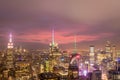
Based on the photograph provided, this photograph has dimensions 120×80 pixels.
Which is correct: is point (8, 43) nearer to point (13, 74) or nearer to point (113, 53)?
point (13, 74)

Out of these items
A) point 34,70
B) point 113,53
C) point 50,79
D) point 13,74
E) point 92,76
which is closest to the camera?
point 50,79

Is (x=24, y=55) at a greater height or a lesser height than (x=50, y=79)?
greater

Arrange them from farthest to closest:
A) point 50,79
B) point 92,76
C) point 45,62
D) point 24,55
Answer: point 24,55, point 45,62, point 92,76, point 50,79

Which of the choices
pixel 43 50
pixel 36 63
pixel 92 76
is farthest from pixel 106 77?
pixel 43 50

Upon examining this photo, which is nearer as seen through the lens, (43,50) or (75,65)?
(75,65)

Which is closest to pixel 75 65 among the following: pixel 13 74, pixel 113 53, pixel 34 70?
pixel 34 70

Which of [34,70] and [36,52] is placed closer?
[34,70]

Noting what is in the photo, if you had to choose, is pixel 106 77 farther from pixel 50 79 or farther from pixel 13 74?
pixel 13 74

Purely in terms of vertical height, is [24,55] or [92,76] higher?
[24,55]

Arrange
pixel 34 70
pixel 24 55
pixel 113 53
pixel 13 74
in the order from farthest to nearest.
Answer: pixel 113 53 < pixel 24 55 < pixel 34 70 < pixel 13 74
